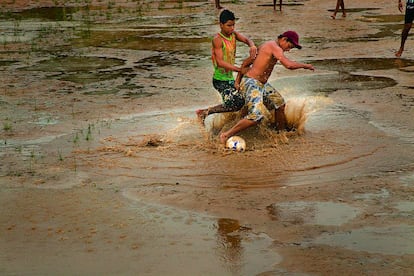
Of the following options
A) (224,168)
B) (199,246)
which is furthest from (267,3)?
(199,246)

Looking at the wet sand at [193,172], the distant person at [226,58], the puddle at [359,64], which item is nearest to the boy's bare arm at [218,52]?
the distant person at [226,58]

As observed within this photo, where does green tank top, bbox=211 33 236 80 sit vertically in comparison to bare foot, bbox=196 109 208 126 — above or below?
above

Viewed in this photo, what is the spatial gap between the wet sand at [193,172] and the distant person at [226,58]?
0.46 meters

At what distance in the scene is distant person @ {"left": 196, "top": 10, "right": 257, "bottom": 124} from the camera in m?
8.73

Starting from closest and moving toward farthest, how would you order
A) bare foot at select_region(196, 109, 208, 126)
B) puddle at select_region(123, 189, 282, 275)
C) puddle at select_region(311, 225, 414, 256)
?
puddle at select_region(123, 189, 282, 275) → puddle at select_region(311, 225, 414, 256) → bare foot at select_region(196, 109, 208, 126)

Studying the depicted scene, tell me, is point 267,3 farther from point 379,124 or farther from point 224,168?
point 224,168

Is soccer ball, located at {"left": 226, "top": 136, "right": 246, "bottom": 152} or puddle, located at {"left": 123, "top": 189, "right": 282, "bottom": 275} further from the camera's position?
soccer ball, located at {"left": 226, "top": 136, "right": 246, "bottom": 152}

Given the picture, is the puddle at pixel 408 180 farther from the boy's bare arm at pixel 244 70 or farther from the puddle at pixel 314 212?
the boy's bare arm at pixel 244 70

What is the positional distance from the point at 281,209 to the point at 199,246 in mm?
1046

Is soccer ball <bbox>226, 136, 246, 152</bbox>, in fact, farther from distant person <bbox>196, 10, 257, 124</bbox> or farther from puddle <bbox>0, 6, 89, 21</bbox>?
puddle <bbox>0, 6, 89, 21</bbox>

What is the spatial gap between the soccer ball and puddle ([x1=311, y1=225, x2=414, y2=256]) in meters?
2.61

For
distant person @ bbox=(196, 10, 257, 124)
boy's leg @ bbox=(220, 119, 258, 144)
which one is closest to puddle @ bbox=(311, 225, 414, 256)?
boy's leg @ bbox=(220, 119, 258, 144)

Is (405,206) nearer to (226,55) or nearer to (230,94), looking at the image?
(230,94)

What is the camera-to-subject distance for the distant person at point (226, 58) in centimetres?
873
